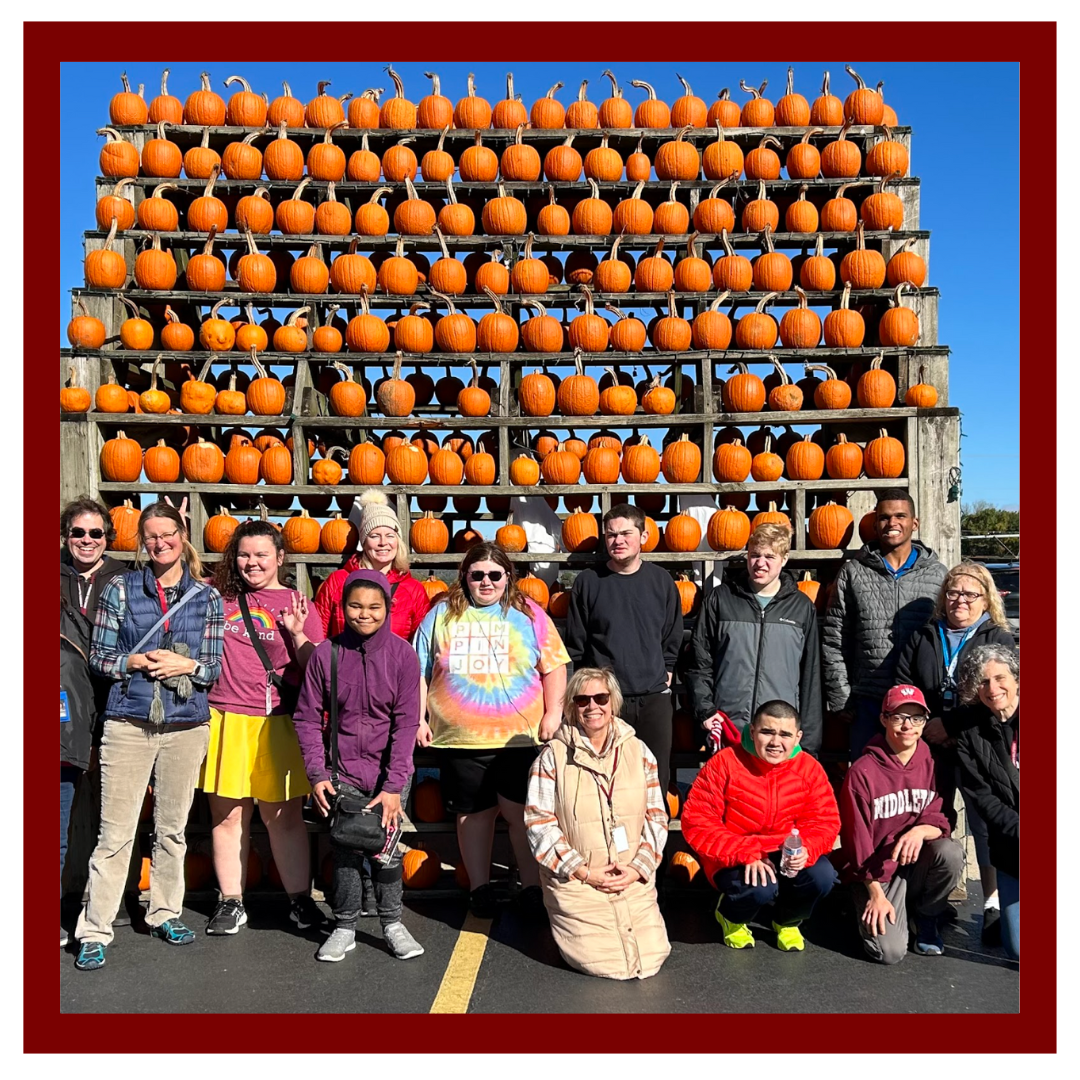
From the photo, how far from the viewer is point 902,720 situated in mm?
3996

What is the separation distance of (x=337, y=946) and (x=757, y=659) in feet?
7.53

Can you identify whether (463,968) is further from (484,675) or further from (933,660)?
(933,660)

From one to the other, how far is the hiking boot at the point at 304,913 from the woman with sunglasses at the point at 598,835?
1.21m

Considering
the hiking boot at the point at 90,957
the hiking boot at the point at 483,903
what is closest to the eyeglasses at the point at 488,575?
the hiking boot at the point at 483,903

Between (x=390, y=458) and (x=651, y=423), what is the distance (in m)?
1.80

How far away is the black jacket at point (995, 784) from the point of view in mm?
3848

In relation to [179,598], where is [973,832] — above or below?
below

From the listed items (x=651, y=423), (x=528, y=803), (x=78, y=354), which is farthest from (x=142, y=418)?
(x=528, y=803)

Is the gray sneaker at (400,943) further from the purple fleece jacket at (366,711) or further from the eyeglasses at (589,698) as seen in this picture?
the eyeglasses at (589,698)

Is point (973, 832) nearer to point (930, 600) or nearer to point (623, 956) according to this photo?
point (930, 600)

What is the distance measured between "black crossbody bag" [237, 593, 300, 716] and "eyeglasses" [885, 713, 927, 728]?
263 cm

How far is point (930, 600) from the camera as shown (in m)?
4.62

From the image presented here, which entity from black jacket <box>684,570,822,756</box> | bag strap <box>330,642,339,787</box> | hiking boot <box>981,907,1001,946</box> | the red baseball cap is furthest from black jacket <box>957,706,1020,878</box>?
bag strap <box>330,642,339,787</box>

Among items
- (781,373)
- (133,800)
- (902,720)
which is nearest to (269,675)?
(133,800)
